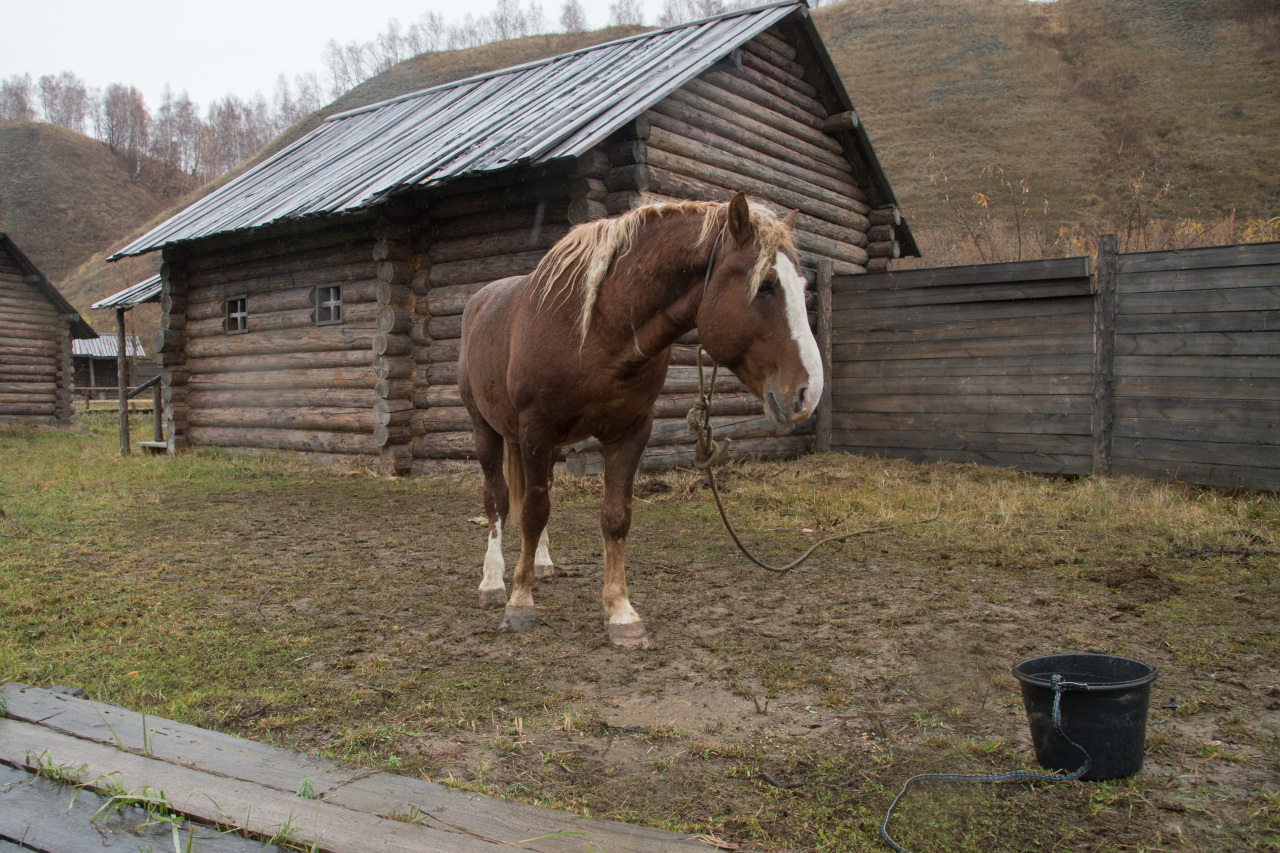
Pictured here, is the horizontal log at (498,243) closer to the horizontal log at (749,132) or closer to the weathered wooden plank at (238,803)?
the horizontal log at (749,132)

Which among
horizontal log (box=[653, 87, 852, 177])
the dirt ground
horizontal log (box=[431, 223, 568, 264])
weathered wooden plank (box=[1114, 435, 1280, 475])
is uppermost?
horizontal log (box=[653, 87, 852, 177])

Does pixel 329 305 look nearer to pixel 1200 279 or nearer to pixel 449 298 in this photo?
pixel 449 298

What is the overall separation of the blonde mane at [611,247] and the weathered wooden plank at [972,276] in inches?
236

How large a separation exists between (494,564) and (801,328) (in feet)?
7.82

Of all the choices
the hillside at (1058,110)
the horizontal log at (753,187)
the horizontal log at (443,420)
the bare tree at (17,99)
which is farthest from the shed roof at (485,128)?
the bare tree at (17,99)

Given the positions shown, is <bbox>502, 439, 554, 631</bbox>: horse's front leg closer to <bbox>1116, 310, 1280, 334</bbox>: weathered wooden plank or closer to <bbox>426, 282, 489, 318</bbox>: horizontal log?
<bbox>426, 282, 489, 318</bbox>: horizontal log

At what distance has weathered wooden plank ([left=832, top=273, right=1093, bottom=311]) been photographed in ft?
27.0

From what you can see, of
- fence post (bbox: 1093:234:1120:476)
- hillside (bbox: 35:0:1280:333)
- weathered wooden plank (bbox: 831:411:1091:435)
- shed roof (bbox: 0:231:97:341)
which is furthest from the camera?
hillside (bbox: 35:0:1280:333)

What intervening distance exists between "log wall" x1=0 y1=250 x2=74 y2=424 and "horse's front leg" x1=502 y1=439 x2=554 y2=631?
21.3 meters

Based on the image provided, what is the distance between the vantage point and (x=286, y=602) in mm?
4375

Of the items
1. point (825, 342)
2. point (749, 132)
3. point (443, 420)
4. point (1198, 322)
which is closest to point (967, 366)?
point (825, 342)

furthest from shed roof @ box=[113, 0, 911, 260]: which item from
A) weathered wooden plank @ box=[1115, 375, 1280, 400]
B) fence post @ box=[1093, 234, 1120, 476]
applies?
weathered wooden plank @ box=[1115, 375, 1280, 400]

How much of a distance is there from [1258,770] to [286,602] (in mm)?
4295

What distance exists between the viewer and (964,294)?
29.8ft
